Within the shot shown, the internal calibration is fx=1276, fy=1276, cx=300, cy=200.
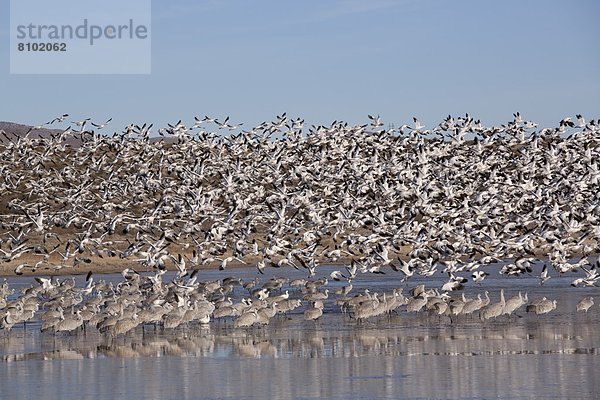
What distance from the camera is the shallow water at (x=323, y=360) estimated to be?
15.2 m

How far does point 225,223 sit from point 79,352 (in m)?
17.5

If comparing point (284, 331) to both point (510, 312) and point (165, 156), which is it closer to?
point (510, 312)

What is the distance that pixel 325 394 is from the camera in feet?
49.0

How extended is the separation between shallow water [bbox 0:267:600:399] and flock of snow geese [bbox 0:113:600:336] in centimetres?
55

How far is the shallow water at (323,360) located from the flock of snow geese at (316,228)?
0.55 m

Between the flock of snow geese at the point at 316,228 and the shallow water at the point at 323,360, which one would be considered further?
the flock of snow geese at the point at 316,228

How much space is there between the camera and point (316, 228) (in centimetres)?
3800

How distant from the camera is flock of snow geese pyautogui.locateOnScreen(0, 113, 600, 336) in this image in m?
24.4

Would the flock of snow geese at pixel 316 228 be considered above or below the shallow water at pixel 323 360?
above

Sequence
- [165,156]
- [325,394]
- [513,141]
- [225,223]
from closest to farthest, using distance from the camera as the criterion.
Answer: [325,394]
[225,223]
[513,141]
[165,156]

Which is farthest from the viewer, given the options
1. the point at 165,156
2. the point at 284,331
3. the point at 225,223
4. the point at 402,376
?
the point at 165,156

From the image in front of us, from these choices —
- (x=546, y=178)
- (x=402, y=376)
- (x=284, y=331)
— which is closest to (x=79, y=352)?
(x=284, y=331)

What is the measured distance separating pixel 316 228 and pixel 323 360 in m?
20.2

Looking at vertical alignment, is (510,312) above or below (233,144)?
below
